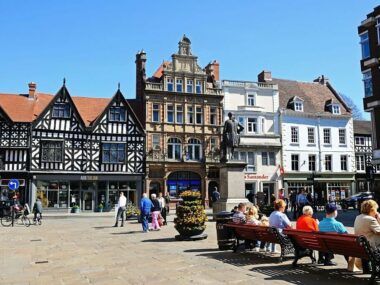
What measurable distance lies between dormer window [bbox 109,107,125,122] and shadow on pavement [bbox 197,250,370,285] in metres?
30.1

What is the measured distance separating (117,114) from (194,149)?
26.6 ft

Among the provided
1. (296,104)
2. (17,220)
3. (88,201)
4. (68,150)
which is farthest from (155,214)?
(296,104)

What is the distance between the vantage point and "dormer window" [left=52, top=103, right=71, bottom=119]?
36844 mm

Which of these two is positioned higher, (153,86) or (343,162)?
(153,86)

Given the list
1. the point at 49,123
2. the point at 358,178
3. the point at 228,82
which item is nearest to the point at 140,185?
the point at 49,123

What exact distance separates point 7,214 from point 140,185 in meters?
15.6

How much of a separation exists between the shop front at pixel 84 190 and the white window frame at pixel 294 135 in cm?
1669

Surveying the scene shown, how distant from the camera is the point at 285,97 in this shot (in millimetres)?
46625

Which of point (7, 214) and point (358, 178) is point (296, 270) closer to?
point (7, 214)

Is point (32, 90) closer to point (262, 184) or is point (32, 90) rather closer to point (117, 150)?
point (117, 150)

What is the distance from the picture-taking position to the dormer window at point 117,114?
38719mm

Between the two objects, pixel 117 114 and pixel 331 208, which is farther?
pixel 117 114

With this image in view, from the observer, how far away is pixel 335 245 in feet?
24.1

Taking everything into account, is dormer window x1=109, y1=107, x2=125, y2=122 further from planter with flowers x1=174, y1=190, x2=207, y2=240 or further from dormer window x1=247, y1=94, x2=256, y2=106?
planter with flowers x1=174, y1=190, x2=207, y2=240
